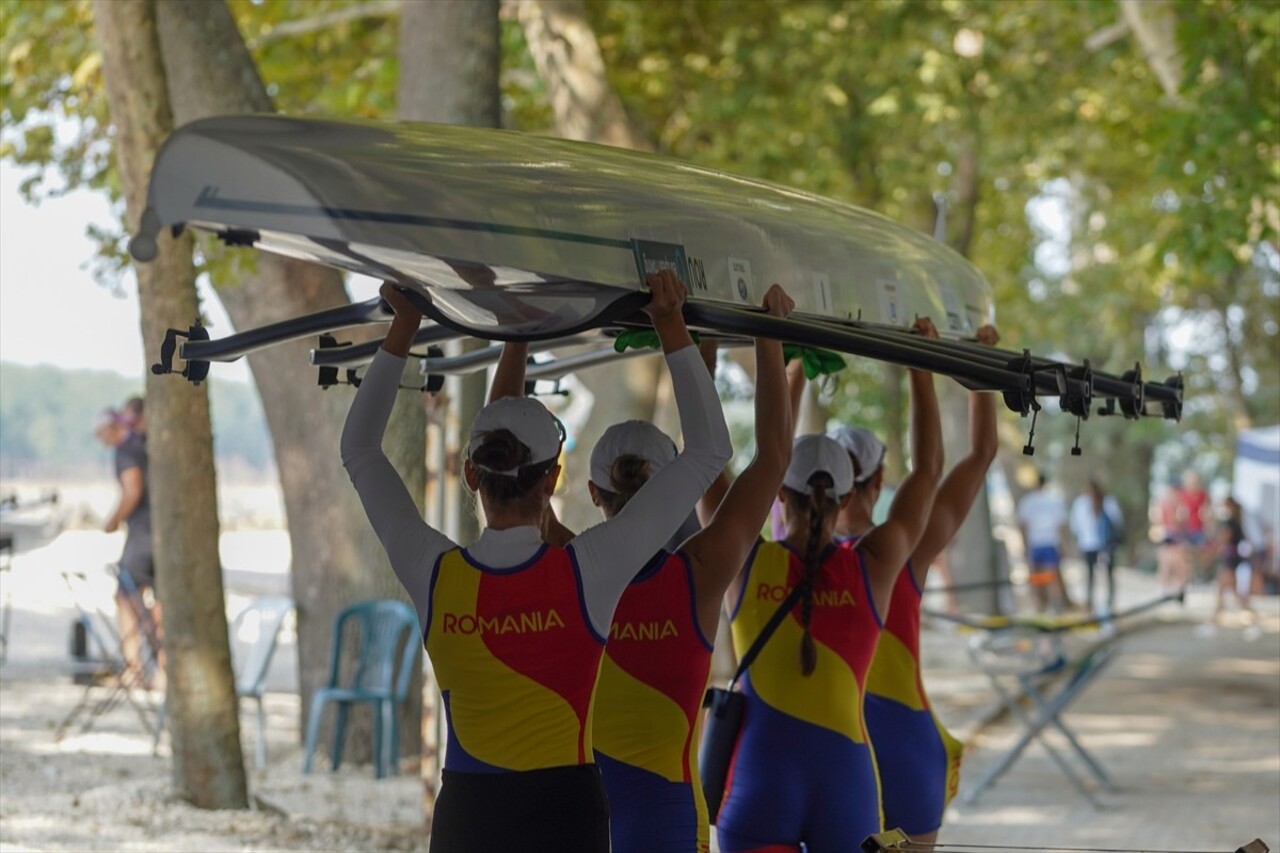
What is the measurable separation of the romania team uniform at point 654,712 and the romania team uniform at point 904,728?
1.12 metres

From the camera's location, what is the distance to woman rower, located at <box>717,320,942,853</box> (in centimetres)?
423

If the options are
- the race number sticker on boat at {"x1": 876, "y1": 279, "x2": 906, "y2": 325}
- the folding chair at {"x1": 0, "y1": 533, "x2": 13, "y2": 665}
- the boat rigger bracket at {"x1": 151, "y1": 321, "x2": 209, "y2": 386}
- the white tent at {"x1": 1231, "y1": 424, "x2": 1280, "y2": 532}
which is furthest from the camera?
the white tent at {"x1": 1231, "y1": 424, "x2": 1280, "y2": 532}

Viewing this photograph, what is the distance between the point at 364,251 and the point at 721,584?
40.9 inches

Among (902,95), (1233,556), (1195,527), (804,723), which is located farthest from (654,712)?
(1195,527)

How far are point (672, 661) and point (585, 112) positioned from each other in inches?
324

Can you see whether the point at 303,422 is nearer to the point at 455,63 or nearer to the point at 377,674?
the point at 377,674

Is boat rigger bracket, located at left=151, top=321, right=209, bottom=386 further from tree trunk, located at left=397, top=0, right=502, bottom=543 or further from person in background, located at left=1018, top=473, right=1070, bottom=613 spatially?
person in background, located at left=1018, top=473, right=1070, bottom=613

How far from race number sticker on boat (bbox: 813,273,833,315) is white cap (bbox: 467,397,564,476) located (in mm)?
1084

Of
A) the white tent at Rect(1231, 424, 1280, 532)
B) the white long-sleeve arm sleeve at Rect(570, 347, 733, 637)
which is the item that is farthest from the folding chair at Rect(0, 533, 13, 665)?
the white tent at Rect(1231, 424, 1280, 532)

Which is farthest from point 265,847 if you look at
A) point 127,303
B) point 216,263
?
point 127,303

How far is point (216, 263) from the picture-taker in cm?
736

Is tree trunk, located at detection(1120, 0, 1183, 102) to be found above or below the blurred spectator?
above

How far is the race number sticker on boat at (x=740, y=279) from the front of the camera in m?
3.90

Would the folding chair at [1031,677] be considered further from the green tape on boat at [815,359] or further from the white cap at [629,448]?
the white cap at [629,448]
